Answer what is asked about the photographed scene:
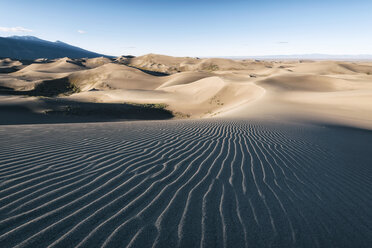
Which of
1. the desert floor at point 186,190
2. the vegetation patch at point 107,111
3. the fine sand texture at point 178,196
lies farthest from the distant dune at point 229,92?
the fine sand texture at point 178,196

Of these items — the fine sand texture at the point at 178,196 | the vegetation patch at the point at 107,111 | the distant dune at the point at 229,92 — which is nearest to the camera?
the fine sand texture at the point at 178,196

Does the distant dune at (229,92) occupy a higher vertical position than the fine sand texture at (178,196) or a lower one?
lower

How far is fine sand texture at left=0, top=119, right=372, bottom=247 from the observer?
7.18ft

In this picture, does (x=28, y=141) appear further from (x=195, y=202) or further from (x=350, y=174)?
(x=350, y=174)

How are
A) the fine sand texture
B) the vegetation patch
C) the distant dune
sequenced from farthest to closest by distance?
the vegetation patch
the distant dune
the fine sand texture

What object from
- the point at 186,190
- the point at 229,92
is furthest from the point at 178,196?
the point at 229,92

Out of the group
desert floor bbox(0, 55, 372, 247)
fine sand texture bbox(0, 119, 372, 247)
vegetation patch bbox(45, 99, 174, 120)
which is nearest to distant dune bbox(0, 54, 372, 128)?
vegetation patch bbox(45, 99, 174, 120)

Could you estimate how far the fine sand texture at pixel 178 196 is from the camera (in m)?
2.19

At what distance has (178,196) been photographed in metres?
2.95

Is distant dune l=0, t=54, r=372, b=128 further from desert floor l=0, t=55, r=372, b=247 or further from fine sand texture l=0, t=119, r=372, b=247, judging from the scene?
fine sand texture l=0, t=119, r=372, b=247

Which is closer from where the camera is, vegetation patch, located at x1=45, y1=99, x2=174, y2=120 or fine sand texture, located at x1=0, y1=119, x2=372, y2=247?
fine sand texture, located at x1=0, y1=119, x2=372, y2=247

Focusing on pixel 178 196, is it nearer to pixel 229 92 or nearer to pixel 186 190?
pixel 186 190

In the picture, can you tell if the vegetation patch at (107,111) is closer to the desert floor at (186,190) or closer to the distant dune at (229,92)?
the distant dune at (229,92)

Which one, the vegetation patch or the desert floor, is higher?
the desert floor
